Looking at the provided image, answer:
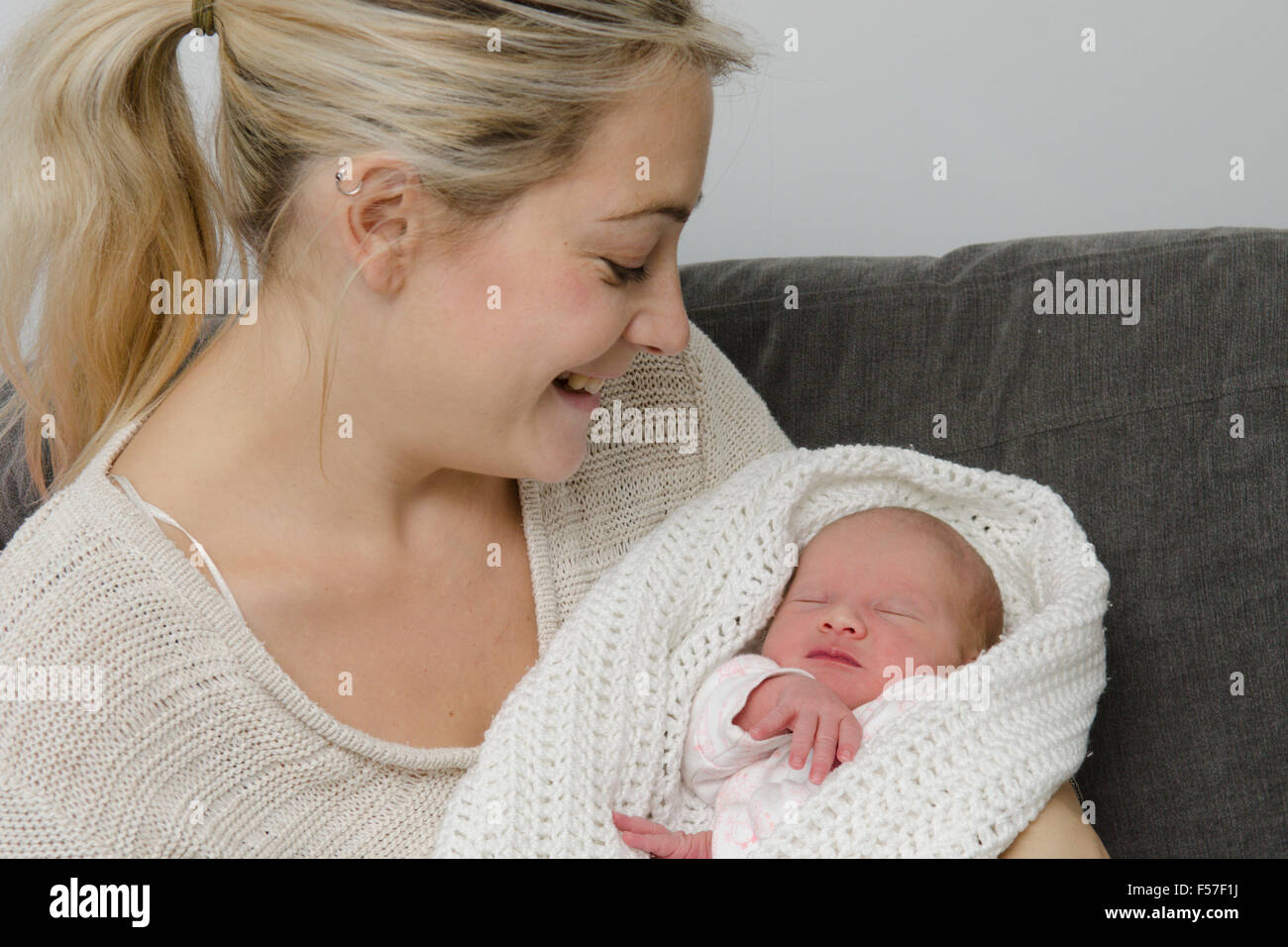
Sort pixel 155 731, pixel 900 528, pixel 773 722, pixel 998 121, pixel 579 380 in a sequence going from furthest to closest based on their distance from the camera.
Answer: pixel 998 121
pixel 900 528
pixel 579 380
pixel 773 722
pixel 155 731

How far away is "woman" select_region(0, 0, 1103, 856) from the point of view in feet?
4.04

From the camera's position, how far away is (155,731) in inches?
48.7

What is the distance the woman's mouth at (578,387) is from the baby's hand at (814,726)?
0.40 meters

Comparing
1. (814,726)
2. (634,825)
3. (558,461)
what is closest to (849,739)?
(814,726)

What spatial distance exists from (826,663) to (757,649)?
14 cm

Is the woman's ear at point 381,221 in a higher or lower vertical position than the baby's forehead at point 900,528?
higher

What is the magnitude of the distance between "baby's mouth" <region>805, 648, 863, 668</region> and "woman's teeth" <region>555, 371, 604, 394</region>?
0.42 m

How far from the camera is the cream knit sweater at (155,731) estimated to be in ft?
3.86

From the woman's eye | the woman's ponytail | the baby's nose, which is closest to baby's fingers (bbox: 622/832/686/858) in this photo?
the baby's nose

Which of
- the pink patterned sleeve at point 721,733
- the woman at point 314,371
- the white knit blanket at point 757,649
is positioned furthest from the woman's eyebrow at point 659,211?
the pink patterned sleeve at point 721,733

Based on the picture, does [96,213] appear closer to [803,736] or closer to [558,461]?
[558,461]

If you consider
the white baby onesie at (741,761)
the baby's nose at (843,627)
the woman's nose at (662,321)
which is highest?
the woman's nose at (662,321)

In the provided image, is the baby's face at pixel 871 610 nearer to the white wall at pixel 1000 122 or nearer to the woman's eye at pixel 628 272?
the woman's eye at pixel 628 272
